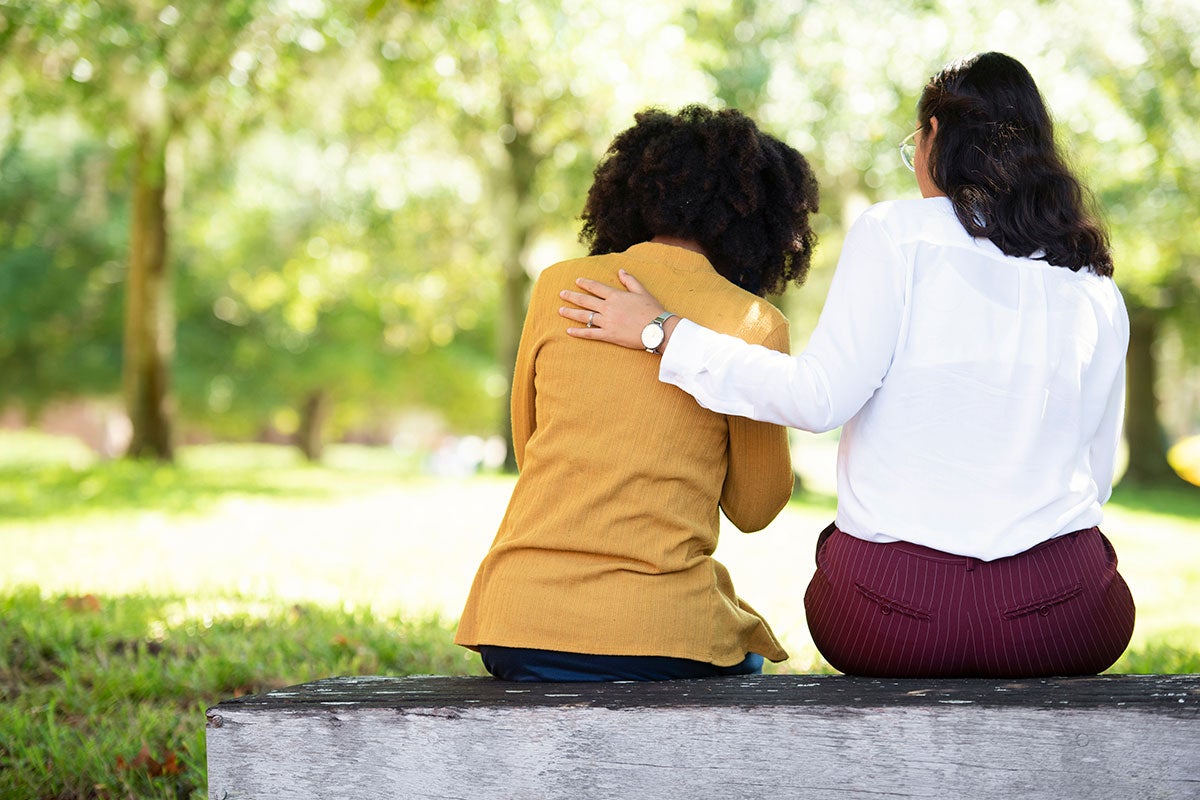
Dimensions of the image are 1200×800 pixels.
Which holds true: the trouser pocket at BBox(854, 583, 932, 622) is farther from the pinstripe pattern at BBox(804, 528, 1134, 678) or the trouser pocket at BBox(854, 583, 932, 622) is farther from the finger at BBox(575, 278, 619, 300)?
the finger at BBox(575, 278, 619, 300)

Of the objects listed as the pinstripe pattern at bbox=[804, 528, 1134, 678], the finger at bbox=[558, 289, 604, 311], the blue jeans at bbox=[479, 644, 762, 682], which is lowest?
the blue jeans at bbox=[479, 644, 762, 682]

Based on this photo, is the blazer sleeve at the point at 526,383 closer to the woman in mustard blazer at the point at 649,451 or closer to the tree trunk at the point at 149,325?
the woman in mustard blazer at the point at 649,451

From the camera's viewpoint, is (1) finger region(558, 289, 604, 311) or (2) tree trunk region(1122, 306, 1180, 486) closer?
(1) finger region(558, 289, 604, 311)

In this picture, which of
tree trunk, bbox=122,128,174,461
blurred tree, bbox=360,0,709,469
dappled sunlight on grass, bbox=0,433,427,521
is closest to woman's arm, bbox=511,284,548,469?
blurred tree, bbox=360,0,709,469

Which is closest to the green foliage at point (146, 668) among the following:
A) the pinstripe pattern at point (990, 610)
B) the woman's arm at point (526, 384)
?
the woman's arm at point (526, 384)

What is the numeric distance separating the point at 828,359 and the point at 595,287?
503 mm

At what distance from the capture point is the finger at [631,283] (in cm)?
240

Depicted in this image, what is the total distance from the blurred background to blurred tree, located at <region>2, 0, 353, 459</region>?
4 cm

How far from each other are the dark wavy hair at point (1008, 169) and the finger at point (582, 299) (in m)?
0.72

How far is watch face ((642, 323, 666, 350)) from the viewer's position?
7.62 feet

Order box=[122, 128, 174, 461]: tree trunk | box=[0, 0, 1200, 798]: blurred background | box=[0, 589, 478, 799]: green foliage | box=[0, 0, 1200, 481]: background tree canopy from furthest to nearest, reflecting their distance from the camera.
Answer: box=[122, 128, 174, 461]: tree trunk, box=[0, 0, 1200, 481]: background tree canopy, box=[0, 0, 1200, 798]: blurred background, box=[0, 589, 478, 799]: green foliage

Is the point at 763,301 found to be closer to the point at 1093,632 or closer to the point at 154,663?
the point at 1093,632

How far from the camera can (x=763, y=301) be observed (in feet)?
8.12

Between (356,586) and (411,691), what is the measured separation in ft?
14.6
